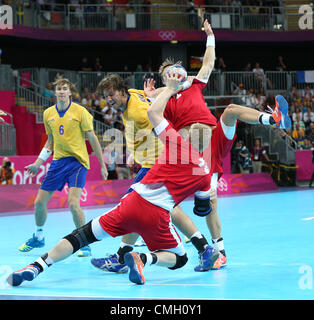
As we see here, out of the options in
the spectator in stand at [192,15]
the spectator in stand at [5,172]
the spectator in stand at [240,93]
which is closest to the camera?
the spectator in stand at [5,172]

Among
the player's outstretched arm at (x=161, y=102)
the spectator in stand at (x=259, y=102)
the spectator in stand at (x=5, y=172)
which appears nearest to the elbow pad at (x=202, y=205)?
the player's outstretched arm at (x=161, y=102)

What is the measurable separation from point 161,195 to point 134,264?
706mm

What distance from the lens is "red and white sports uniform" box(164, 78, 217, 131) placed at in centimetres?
646

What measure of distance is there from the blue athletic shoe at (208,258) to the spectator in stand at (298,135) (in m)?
17.7

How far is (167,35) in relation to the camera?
2838cm

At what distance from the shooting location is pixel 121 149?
61.1 feet

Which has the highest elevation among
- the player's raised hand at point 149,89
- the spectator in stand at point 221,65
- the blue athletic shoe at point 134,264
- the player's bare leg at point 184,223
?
the spectator in stand at point 221,65

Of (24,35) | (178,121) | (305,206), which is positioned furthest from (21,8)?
(178,121)

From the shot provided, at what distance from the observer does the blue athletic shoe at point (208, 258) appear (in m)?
6.47

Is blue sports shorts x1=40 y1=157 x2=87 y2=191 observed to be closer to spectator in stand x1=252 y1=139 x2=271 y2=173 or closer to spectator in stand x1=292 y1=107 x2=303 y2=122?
spectator in stand x1=252 y1=139 x2=271 y2=173

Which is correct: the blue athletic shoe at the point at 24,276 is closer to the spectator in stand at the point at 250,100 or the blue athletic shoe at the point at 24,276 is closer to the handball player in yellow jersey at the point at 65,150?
the handball player in yellow jersey at the point at 65,150

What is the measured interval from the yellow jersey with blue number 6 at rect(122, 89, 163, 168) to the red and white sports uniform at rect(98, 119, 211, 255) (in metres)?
1.43

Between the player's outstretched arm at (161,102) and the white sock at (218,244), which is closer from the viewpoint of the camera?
the player's outstretched arm at (161,102)
